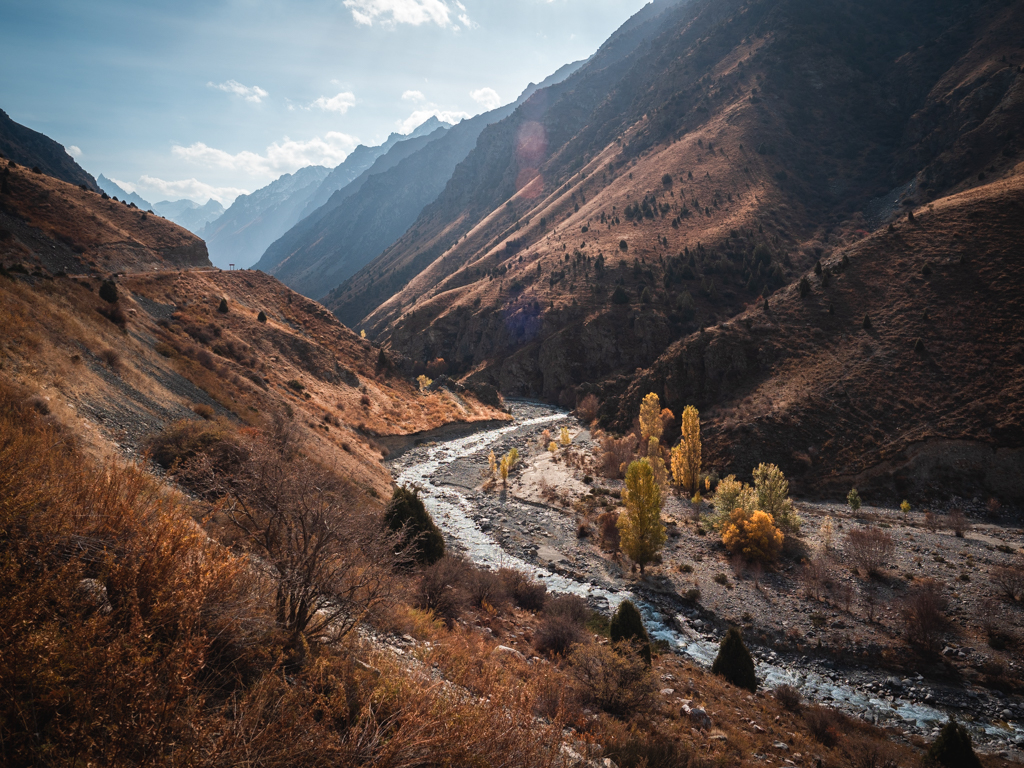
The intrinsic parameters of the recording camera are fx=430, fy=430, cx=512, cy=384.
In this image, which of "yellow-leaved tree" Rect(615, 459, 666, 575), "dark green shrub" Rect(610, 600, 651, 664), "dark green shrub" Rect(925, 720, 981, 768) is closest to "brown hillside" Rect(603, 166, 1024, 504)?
"yellow-leaved tree" Rect(615, 459, 666, 575)

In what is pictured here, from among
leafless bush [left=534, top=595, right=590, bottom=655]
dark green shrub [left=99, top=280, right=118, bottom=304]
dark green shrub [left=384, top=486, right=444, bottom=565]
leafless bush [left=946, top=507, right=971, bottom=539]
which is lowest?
leafless bush [left=946, top=507, right=971, bottom=539]

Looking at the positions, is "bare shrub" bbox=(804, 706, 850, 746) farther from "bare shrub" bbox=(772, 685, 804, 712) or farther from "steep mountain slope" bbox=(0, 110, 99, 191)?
"steep mountain slope" bbox=(0, 110, 99, 191)

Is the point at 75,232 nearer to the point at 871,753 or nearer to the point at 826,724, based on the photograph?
the point at 826,724

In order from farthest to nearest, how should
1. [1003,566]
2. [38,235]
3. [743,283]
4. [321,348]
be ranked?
[743,283] < [321,348] < [38,235] < [1003,566]

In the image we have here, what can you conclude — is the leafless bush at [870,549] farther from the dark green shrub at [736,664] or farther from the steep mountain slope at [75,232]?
the steep mountain slope at [75,232]

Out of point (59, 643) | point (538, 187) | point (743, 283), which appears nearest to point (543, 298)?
point (743, 283)

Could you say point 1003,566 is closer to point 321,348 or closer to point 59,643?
point 59,643

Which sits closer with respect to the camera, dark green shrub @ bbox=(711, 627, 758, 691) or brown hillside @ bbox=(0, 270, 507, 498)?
brown hillside @ bbox=(0, 270, 507, 498)
